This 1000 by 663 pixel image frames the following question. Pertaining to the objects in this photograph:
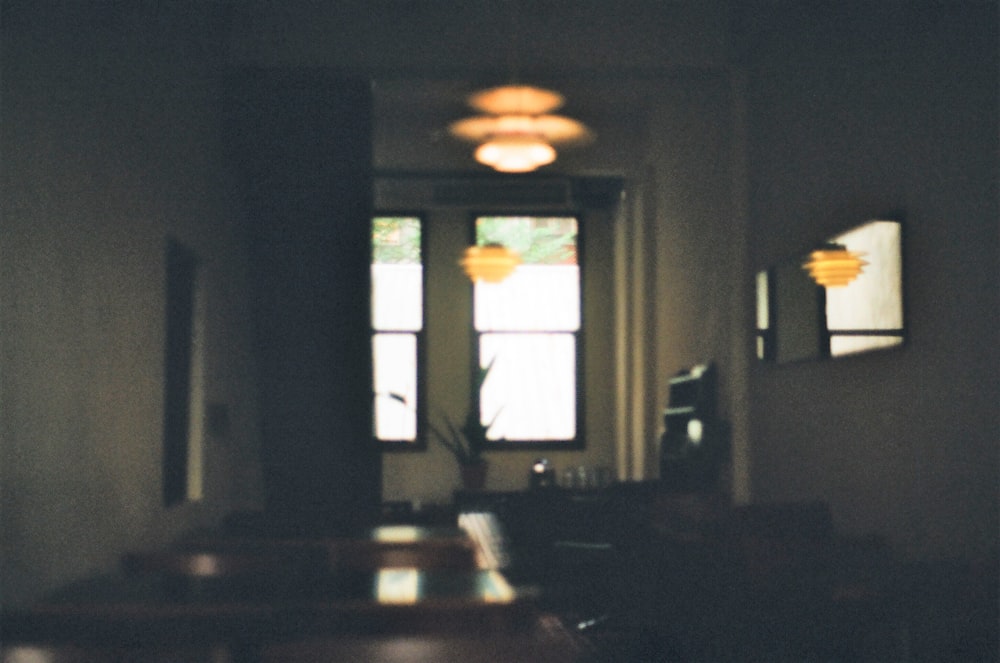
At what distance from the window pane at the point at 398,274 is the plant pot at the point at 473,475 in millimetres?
1444

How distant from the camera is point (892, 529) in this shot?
149 inches

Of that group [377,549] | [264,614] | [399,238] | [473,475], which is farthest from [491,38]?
[473,475]

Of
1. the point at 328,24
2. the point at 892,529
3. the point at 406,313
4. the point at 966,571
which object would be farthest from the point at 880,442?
the point at 406,313

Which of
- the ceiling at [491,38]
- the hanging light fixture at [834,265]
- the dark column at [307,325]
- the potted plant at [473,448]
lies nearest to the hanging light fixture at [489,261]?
the potted plant at [473,448]

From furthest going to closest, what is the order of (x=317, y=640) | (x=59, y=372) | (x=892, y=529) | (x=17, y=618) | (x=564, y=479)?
1. (x=564, y=479)
2. (x=892, y=529)
3. (x=59, y=372)
4. (x=17, y=618)
5. (x=317, y=640)

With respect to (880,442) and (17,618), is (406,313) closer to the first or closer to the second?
(880,442)

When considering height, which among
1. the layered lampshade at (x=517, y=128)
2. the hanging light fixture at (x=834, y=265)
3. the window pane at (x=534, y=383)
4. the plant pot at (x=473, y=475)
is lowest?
the plant pot at (x=473, y=475)

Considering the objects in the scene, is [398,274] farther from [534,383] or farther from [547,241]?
[534,383]

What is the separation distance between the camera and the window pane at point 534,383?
388 inches

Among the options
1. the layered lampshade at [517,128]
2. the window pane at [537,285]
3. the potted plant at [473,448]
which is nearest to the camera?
the layered lampshade at [517,128]

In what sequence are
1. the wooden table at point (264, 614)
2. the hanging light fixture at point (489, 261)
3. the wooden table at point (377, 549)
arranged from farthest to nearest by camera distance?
the hanging light fixture at point (489, 261) < the wooden table at point (377, 549) < the wooden table at point (264, 614)

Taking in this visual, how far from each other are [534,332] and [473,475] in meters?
1.51

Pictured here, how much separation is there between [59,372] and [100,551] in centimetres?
68

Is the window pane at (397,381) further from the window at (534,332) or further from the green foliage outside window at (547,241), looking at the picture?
the green foliage outside window at (547,241)
